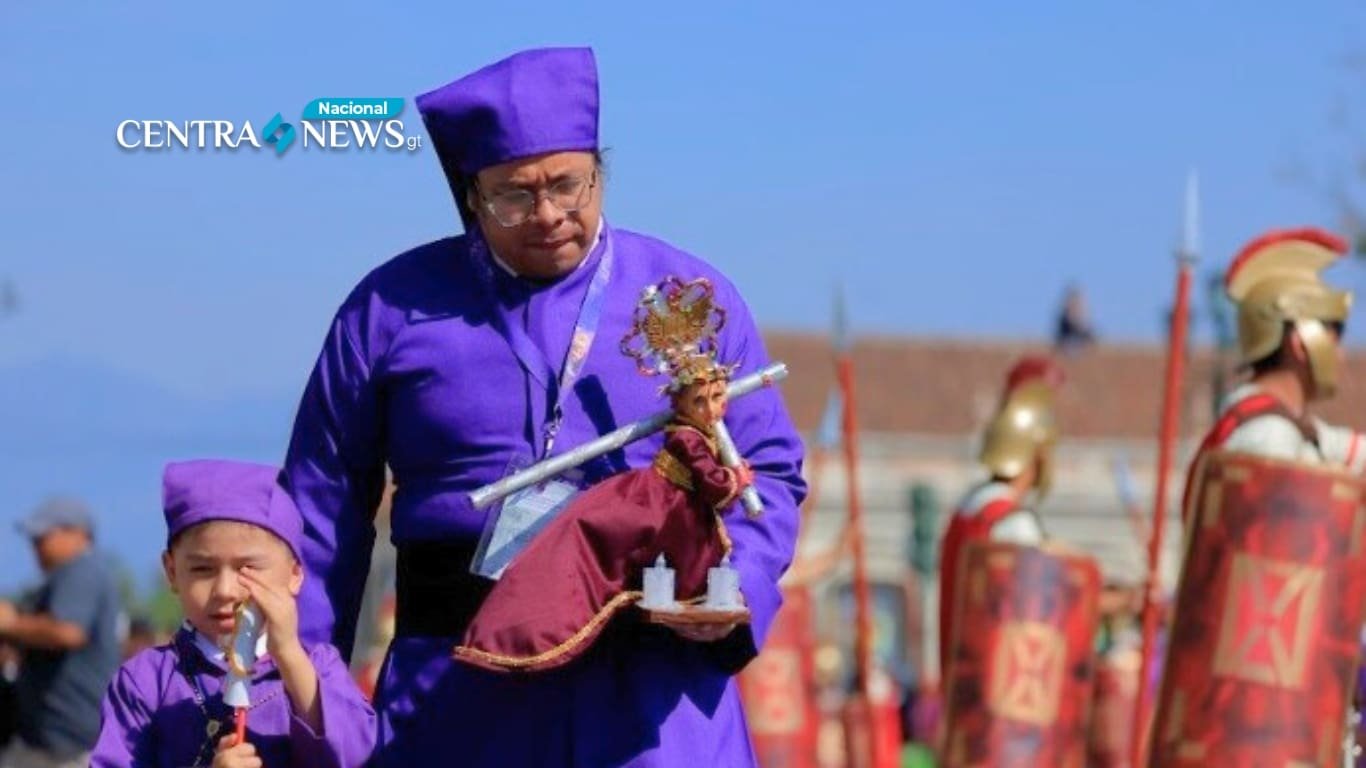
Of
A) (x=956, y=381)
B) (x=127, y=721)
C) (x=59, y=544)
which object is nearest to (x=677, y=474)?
(x=127, y=721)

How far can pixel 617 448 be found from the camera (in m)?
5.79

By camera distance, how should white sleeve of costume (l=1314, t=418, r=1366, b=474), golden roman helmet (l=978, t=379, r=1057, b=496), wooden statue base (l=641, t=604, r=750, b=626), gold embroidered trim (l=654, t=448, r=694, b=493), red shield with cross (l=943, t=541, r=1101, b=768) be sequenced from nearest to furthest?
wooden statue base (l=641, t=604, r=750, b=626)
gold embroidered trim (l=654, t=448, r=694, b=493)
white sleeve of costume (l=1314, t=418, r=1366, b=474)
red shield with cross (l=943, t=541, r=1101, b=768)
golden roman helmet (l=978, t=379, r=1057, b=496)

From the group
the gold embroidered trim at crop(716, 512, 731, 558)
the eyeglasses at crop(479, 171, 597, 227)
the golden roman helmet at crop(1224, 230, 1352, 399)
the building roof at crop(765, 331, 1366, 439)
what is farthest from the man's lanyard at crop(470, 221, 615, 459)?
the building roof at crop(765, 331, 1366, 439)

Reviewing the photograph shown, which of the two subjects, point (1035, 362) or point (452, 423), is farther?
point (1035, 362)

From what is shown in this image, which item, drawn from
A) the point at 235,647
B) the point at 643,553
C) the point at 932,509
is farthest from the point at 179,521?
the point at 932,509

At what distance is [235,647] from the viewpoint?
5.55 meters

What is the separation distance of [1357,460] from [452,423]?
3690mm

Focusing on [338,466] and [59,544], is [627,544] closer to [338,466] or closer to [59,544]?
[338,466]

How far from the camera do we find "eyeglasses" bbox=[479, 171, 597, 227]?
581 centimetres

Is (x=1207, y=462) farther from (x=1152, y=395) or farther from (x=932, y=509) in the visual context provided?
(x=1152, y=395)

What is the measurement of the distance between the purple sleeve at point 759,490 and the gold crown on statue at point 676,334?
0.41 feet

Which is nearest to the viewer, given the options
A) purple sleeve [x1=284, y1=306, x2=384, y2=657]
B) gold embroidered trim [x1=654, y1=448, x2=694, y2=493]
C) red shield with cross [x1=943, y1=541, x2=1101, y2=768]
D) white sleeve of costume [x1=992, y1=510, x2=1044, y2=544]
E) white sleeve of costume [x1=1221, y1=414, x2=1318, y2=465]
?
gold embroidered trim [x1=654, y1=448, x2=694, y2=493]

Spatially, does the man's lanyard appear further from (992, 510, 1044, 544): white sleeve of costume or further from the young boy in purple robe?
(992, 510, 1044, 544): white sleeve of costume

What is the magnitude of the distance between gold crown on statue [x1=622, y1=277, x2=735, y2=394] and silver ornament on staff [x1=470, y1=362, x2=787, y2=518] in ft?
0.14
